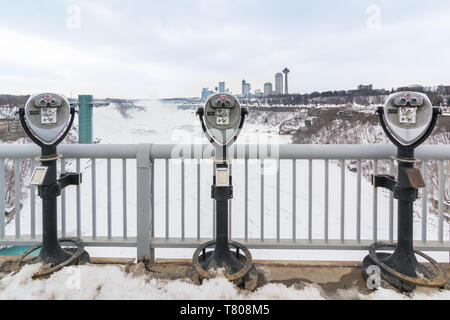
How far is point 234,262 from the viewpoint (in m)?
2.30

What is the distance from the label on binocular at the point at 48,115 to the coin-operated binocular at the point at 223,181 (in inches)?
43.3

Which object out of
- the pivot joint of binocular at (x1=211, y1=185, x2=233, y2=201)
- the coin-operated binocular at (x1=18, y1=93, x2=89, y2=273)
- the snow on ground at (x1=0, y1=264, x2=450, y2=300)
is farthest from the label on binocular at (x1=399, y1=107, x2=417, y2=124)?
the coin-operated binocular at (x1=18, y1=93, x2=89, y2=273)

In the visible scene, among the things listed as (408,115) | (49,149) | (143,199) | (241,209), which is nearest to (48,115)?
(49,149)

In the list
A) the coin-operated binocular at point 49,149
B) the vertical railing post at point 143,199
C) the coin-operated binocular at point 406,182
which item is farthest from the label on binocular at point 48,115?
the coin-operated binocular at point 406,182

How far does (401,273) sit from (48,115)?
9.47 ft

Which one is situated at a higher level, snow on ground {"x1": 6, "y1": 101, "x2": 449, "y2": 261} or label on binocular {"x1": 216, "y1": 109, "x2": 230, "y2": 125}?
label on binocular {"x1": 216, "y1": 109, "x2": 230, "y2": 125}

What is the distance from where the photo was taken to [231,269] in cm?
225

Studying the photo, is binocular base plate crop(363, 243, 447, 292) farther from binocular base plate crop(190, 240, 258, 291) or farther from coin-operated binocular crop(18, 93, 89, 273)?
coin-operated binocular crop(18, 93, 89, 273)

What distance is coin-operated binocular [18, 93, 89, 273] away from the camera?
7.21 ft

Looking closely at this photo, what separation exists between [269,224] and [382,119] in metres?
8.35

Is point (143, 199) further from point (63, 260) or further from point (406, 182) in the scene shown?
point (406, 182)

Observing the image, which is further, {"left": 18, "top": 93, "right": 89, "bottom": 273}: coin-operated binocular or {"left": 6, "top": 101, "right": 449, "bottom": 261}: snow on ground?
{"left": 6, "top": 101, "right": 449, "bottom": 261}: snow on ground

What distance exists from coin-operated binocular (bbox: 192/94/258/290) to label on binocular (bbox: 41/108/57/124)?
3.61ft
